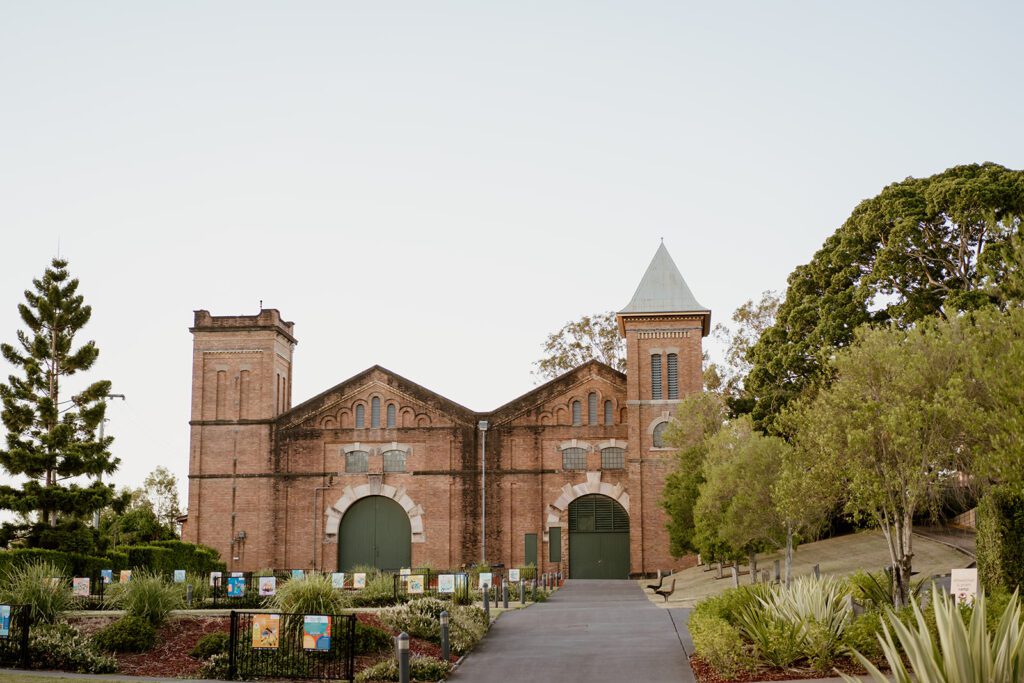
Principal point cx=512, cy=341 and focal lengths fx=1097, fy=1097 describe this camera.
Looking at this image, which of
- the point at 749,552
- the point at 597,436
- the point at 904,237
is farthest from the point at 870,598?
the point at 597,436

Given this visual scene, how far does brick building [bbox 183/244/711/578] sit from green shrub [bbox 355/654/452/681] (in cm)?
2992

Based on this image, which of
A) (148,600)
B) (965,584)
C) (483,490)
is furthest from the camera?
(483,490)

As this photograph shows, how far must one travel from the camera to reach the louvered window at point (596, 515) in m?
48.5

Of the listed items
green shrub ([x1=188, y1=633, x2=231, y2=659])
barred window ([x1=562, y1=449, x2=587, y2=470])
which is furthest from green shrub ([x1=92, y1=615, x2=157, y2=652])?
barred window ([x1=562, y1=449, x2=587, y2=470])

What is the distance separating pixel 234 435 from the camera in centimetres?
5016

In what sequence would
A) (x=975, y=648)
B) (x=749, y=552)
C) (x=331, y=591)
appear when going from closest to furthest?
(x=975, y=648)
(x=331, y=591)
(x=749, y=552)

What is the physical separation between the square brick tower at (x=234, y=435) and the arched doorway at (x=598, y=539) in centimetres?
1362

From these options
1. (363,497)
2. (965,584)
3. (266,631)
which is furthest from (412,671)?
(363,497)

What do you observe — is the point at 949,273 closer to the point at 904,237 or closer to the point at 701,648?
the point at 904,237

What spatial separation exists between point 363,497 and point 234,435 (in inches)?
258

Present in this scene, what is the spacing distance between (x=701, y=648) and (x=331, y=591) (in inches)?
282

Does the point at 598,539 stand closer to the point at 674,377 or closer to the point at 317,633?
the point at 674,377

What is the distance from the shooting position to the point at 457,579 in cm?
2995

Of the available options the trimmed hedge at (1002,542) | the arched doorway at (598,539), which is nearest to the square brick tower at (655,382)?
the arched doorway at (598,539)
